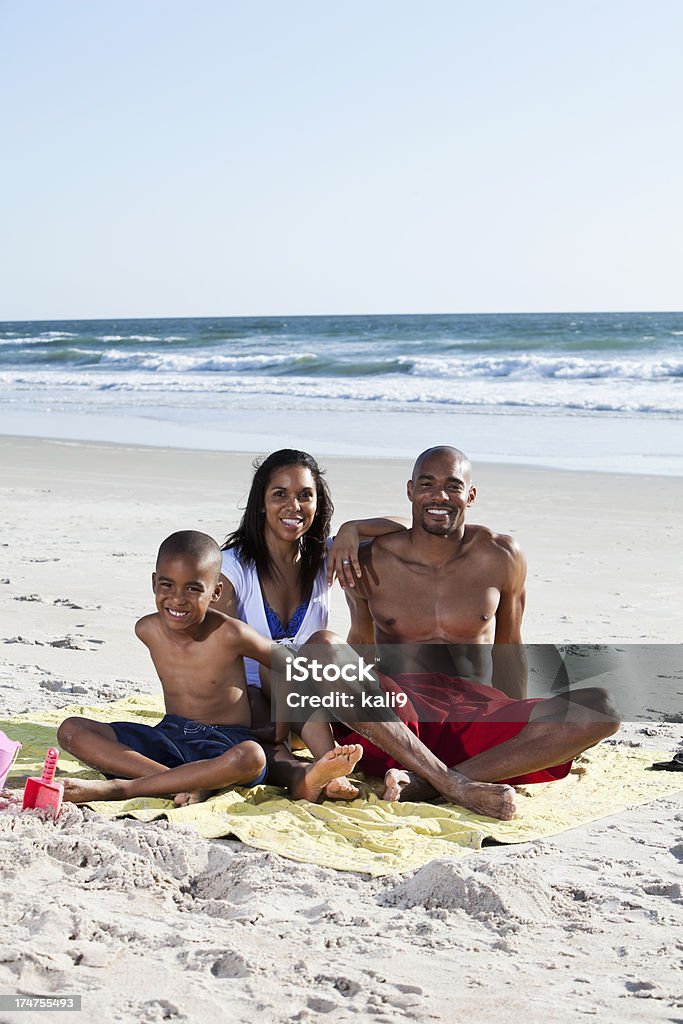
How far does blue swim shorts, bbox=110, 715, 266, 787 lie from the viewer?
413 cm

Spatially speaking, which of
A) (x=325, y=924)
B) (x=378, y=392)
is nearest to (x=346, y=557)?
(x=325, y=924)

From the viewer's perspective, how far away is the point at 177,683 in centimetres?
425

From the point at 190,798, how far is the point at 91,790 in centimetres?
32

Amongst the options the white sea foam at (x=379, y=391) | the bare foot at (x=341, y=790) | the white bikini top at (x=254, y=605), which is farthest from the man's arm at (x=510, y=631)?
the white sea foam at (x=379, y=391)

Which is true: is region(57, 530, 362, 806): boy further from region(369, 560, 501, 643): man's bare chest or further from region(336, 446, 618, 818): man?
region(369, 560, 501, 643): man's bare chest

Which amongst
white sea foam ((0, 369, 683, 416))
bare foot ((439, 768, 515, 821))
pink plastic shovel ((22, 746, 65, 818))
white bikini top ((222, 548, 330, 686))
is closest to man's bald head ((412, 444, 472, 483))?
white bikini top ((222, 548, 330, 686))

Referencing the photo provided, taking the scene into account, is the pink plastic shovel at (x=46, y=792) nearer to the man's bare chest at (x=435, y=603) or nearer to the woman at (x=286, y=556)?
the woman at (x=286, y=556)

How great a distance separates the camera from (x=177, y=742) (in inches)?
164

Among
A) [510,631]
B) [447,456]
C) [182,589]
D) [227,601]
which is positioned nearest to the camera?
[182,589]

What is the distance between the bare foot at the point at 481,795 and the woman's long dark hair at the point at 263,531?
0.99 metres

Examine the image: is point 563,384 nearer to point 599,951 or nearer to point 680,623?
point 680,623

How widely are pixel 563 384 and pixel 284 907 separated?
69.9 ft

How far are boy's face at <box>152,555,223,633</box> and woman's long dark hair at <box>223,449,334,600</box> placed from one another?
0.57 metres

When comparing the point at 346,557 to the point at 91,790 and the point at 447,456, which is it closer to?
the point at 447,456
